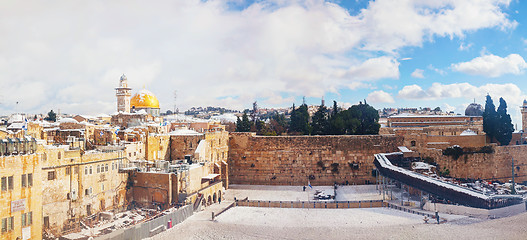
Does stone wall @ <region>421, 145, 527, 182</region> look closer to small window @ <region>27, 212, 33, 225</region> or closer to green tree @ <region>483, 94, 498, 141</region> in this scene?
green tree @ <region>483, 94, 498, 141</region>

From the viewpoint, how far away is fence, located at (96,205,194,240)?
14695mm

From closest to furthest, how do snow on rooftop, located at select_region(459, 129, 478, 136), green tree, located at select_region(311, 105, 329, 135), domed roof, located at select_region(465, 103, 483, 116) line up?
snow on rooftop, located at select_region(459, 129, 478, 136), green tree, located at select_region(311, 105, 329, 135), domed roof, located at select_region(465, 103, 483, 116)

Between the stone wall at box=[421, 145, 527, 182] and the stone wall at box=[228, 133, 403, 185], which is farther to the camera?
the stone wall at box=[228, 133, 403, 185]

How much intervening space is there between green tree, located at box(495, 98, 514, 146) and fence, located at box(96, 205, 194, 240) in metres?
24.7

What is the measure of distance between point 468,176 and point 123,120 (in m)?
27.4

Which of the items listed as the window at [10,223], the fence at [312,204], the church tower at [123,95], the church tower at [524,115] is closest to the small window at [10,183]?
the window at [10,223]

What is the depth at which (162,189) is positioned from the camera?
757 inches

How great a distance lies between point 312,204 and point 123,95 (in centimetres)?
2763

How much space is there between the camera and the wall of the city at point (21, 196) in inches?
513

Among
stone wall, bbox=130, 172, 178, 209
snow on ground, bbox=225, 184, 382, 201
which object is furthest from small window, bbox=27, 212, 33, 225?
snow on ground, bbox=225, 184, 382, 201

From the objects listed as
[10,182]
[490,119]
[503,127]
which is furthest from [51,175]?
[503,127]

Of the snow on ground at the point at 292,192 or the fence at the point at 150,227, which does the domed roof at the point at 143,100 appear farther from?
the fence at the point at 150,227

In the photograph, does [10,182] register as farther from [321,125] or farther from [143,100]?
[321,125]

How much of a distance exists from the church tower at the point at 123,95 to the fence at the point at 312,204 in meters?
24.4
